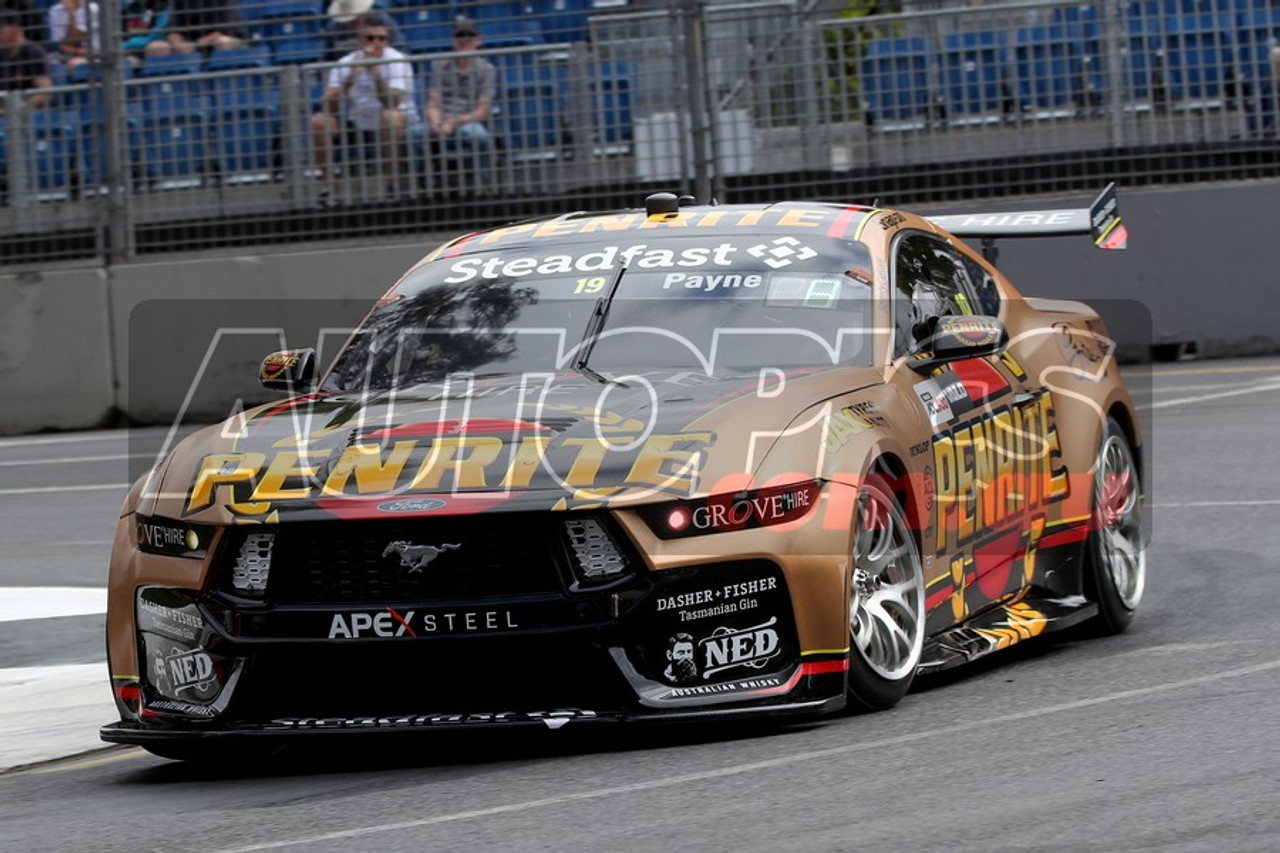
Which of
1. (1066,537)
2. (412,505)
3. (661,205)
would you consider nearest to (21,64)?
(661,205)

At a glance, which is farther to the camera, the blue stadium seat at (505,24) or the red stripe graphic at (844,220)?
the blue stadium seat at (505,24)

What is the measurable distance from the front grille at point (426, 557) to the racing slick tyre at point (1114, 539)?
112 inches

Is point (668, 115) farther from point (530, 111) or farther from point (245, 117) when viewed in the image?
point (245, 117)

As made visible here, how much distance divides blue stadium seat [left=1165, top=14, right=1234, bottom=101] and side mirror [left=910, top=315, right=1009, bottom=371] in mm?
9265

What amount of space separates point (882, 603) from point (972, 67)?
9942 millimetres

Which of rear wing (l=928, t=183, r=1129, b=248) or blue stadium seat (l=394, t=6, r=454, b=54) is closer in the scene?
rear wing (l=928, t=183, r=1129, b=248)

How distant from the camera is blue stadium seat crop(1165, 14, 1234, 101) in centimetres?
1539

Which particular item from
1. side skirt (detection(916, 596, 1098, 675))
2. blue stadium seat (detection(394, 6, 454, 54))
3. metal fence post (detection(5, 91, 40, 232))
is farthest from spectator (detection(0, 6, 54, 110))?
side skirt (detection(916, 596, 1098, 675))

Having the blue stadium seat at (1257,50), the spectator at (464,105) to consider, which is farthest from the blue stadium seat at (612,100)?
the blue stadium seat at (1257,50)

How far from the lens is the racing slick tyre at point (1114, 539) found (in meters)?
7.73

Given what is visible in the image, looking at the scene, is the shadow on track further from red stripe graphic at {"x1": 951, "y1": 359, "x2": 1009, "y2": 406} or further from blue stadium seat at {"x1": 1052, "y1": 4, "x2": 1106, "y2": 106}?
blue stadium seat at {"x1": 1052, "y1": 4, "x2": 1106, "y2": 106}

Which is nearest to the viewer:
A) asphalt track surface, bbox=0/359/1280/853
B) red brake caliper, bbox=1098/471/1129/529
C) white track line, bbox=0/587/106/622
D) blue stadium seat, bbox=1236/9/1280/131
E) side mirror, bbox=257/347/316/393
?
asphalt track surface, bbox=0/359/1280/853

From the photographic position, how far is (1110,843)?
441 centimetres

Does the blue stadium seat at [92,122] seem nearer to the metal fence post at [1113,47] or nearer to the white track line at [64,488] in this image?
the white track line at [64,488]
